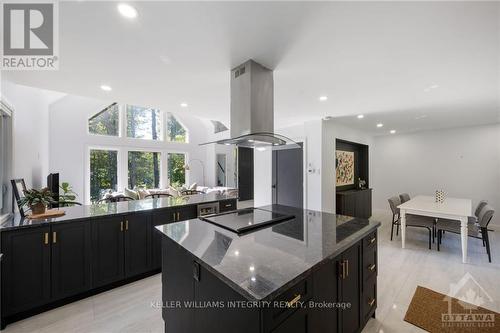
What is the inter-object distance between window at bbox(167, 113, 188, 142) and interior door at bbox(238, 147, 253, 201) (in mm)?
2457

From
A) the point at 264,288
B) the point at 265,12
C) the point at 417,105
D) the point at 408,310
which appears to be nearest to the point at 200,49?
the point at 265,12

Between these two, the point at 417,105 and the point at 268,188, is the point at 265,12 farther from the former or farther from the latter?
the point at 268,188

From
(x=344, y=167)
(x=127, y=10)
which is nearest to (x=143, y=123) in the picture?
(x=344, y=167)

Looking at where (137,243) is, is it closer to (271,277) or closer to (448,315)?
(271,277)

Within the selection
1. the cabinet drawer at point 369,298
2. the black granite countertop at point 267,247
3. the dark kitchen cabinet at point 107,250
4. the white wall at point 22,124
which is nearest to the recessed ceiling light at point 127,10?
the black granite countertop at point 267,247

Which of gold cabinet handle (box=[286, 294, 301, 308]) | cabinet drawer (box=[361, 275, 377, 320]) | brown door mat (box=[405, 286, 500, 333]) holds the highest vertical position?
gold cabinet handle (box=[286, 294, 301, 308])

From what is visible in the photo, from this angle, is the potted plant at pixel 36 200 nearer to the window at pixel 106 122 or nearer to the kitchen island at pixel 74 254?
the kitchen island at pixel 74 254

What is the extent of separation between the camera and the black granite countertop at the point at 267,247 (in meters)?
0.98

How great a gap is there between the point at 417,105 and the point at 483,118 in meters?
2.35

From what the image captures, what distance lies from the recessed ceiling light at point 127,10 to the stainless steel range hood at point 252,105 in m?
0.99

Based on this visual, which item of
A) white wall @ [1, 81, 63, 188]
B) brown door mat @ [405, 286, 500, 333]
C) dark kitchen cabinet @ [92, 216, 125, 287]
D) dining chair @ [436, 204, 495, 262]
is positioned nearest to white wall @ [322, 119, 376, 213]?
dining chair @ [436, 204, 495, 262]

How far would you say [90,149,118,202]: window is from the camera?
6781mm

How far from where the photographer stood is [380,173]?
6684 millimetres

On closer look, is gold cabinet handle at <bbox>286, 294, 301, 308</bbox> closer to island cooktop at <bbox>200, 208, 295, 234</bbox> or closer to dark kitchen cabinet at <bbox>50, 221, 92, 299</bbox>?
island cooktop at <bbox>200, 208, 295, 234</bbox>
